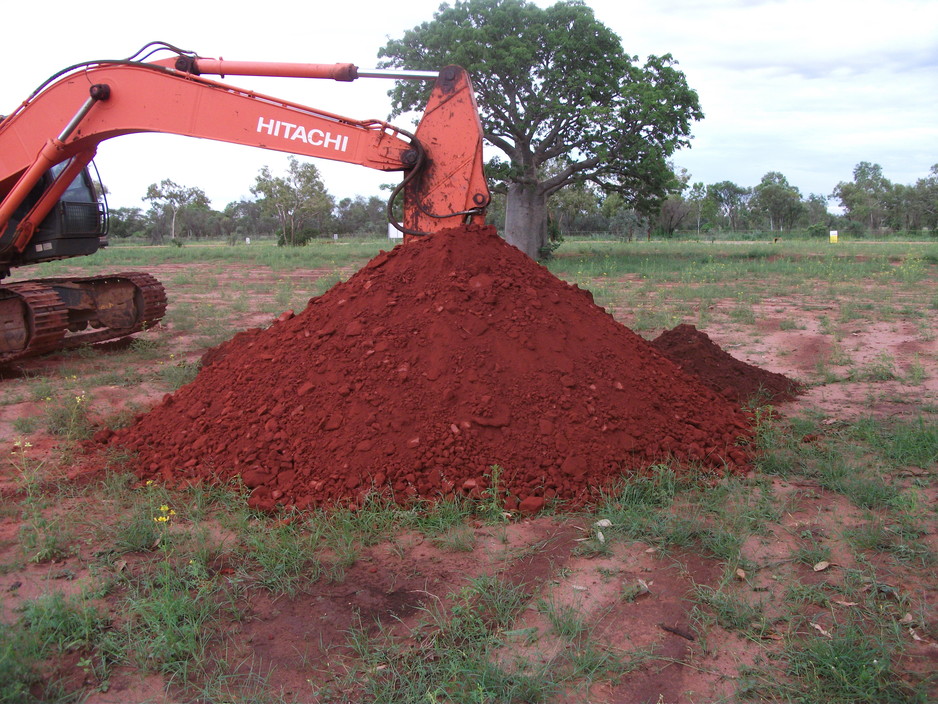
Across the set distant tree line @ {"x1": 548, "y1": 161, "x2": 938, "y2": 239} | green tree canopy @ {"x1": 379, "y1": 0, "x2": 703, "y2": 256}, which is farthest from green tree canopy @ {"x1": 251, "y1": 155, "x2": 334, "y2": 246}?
green tree canopy @ {"x1": 379, "y1": 0, "x2": 703, "y2": 256}

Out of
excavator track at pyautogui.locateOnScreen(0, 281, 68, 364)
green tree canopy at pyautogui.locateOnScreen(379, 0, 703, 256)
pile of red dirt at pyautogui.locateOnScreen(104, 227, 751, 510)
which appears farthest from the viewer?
green tree canopy at pyautogui.locateOnScreen(379, 0, 703, 256)

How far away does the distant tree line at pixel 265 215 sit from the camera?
42188mm

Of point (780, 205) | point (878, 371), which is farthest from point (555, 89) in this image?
point (780, 205)

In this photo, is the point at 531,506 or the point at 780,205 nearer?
the point at 531,506

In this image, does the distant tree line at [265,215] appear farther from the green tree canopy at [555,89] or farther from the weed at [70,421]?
the weed at [70,421]

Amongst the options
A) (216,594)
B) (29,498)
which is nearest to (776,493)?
(216,594)

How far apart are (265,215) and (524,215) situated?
2944 centimetres

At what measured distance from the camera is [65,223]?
7719 mm

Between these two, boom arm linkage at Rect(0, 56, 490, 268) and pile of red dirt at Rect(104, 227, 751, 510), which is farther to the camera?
boom arm linkage at Rect(0, 56, 490, 268)

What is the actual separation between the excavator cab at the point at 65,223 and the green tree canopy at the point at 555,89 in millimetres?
12509

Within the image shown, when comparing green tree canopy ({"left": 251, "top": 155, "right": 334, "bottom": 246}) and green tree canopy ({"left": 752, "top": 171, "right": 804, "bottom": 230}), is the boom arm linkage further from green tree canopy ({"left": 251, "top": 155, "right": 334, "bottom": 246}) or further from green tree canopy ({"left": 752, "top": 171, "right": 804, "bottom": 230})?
green tree canopy ({"left": 752, "top": 171, "right": 804, "bottom": 230})

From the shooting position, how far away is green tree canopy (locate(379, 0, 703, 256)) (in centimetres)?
1898

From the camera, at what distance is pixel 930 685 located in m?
2.49

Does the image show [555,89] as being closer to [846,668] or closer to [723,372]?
[723,372]
